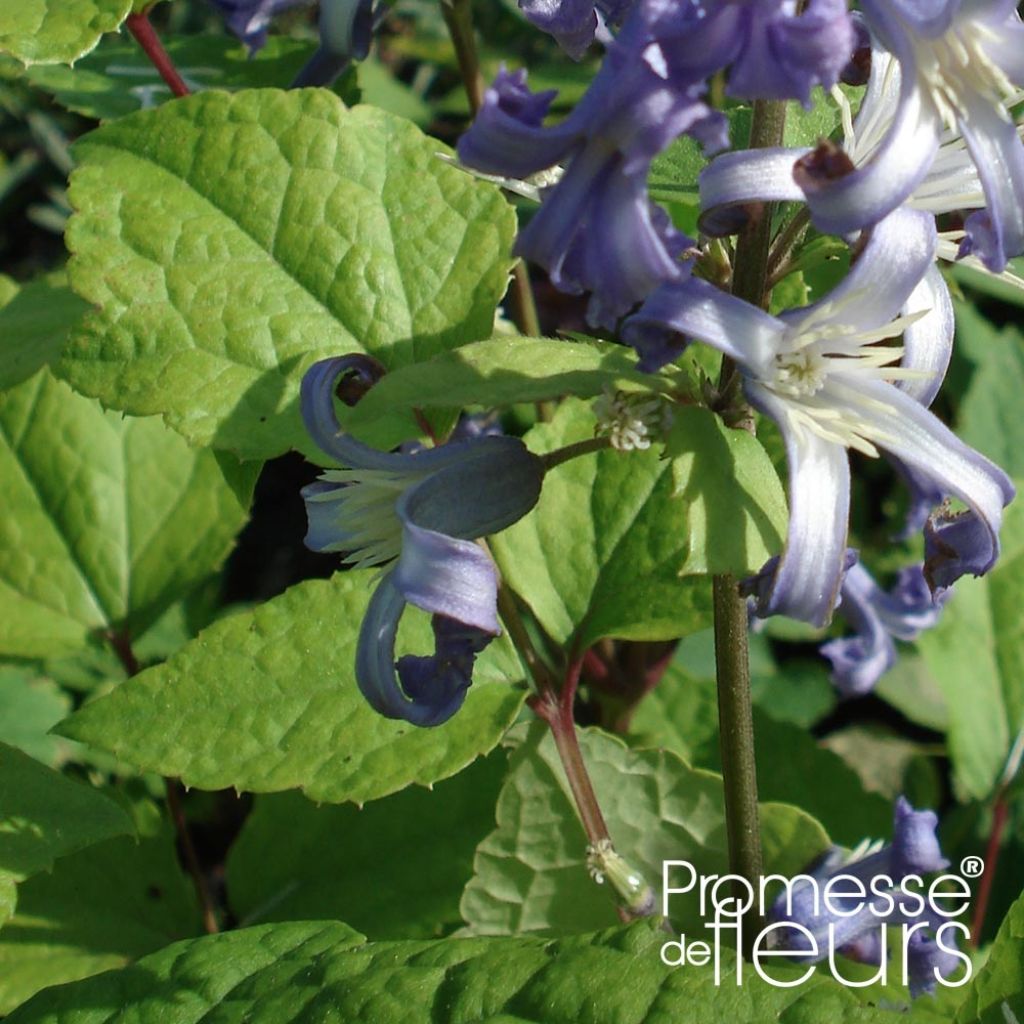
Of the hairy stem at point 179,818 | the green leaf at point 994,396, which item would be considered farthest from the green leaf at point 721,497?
the green leaf at point 994,396

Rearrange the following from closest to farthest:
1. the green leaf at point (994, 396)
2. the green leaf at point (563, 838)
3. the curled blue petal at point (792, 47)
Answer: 1. the curled blue petal at point (792, 47)
2. the green leaf at point (563, 838)
3. the green leaf at point (994, 396)

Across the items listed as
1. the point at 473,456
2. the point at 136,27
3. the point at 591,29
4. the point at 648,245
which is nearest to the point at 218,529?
the point at 136,27

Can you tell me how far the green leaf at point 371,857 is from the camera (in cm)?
184

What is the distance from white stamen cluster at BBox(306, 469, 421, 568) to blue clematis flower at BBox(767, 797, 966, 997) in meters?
0.66

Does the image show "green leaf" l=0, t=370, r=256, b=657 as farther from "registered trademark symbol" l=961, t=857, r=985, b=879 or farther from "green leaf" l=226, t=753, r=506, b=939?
"registered trademark symbol" l=961, t=857, r=985, b=879

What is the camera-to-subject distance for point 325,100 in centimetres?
144

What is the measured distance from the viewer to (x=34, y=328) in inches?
67.1

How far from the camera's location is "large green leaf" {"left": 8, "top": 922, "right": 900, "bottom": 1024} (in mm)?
1064

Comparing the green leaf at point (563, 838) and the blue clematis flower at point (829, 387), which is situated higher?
the blue clematis flower at point (829, 387)

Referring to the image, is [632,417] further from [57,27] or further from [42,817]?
[57,27]

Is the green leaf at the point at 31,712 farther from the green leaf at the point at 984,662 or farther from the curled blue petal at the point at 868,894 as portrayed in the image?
the green leaf at the point at 984,662

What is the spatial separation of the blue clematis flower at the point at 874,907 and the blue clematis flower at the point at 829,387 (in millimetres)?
510

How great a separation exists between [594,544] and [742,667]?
37 cm

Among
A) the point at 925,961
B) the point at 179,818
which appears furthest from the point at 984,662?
the point at 179,818
